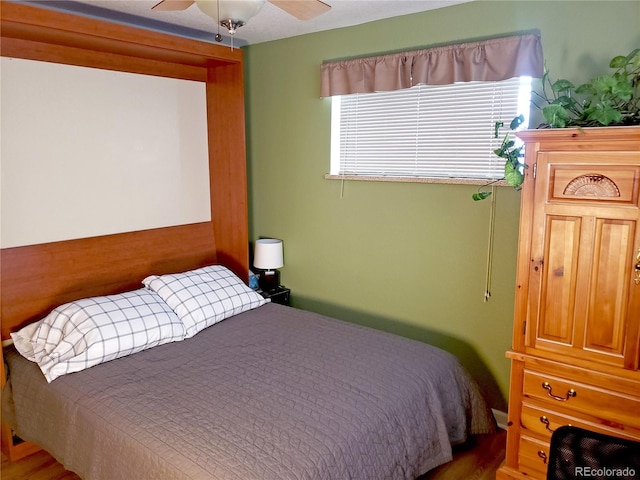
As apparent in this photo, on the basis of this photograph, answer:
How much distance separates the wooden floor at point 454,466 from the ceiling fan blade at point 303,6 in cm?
218

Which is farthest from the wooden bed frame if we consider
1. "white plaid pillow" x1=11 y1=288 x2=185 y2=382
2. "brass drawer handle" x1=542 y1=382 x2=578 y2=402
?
"brass drawer handle" x1=542 y1=382 x2=578 y2=402

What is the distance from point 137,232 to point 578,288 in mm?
2588

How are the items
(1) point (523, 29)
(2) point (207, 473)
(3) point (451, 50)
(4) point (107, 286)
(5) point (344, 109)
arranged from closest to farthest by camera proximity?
(2) point (207, 473), (1) point (523, 29), (3) point (451, 50), (4) point (107, 286), (5) point (344, 109)

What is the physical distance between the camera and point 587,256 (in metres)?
1.97

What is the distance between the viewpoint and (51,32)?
8.23 feet

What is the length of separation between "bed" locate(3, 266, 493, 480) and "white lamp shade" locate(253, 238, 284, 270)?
2.63 feet

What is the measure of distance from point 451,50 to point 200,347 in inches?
83.3

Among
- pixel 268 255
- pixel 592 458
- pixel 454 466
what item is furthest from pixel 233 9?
pixel 454 466

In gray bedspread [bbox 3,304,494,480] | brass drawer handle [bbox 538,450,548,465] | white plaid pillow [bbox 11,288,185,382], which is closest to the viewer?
gray bedspread [bbox 3,304,494,480]

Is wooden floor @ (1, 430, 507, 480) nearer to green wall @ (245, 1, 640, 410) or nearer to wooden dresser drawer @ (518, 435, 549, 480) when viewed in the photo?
wooden dresser drawer @ (518, 435, 549, 480)

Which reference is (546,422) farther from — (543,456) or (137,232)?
(137,232)

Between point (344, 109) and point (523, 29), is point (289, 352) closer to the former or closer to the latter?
point (344, 109)

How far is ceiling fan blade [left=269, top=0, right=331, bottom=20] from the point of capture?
1.89 meters

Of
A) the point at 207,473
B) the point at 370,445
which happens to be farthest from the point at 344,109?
the point at 207,473
